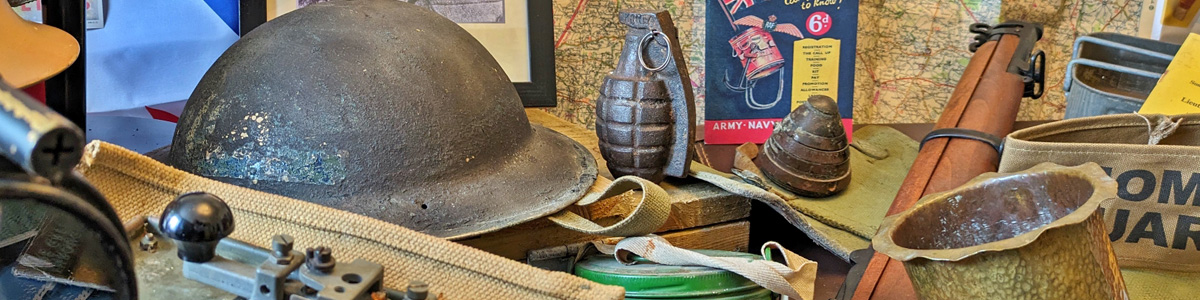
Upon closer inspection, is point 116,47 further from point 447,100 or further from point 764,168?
point 764,168

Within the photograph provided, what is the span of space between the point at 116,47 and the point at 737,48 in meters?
1.19

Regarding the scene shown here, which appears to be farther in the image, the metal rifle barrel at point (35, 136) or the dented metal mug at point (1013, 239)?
the dented metal mug at point (1013, 239)

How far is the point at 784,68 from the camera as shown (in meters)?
1.88

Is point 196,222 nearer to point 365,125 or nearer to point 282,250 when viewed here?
point 282,250

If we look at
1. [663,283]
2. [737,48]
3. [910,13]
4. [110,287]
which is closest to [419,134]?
[663,283]

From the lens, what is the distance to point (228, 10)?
4.82 feet

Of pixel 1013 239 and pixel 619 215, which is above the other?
pixel 1013 239

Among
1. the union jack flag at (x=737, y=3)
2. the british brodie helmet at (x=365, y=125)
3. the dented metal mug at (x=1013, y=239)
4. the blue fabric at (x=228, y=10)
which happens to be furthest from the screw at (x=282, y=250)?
the union jack flag at (x=737, y=3)

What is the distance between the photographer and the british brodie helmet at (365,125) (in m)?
1.06

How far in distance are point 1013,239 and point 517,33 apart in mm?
1185

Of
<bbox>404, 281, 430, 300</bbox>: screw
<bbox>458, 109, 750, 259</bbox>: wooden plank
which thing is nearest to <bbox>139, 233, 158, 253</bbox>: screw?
<bbox>404, 281, 430, 300</bbox>: screw

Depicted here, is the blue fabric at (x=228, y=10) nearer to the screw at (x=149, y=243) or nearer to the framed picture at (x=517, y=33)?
the framed picture at (x=517, y=33)

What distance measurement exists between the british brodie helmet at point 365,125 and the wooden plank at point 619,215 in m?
0.03

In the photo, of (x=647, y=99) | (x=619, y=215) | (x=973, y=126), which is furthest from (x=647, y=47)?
(x=973, y=126)
